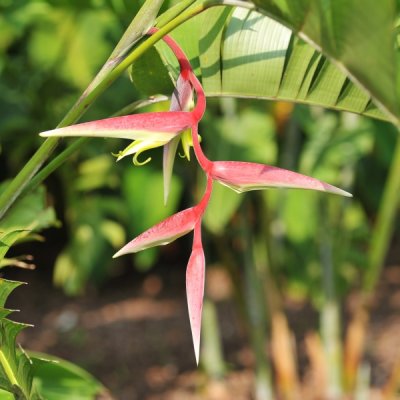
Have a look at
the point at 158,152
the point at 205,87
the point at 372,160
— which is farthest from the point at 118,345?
the point at 205,87

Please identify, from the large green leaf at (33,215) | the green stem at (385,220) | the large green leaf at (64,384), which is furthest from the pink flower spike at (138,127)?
the green stem at (385,220)

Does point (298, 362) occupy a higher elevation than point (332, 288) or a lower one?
lower

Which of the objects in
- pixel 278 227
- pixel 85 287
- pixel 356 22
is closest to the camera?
pixel 356 22

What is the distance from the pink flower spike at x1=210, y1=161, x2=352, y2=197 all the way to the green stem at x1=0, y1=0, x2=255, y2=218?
0.28 feet

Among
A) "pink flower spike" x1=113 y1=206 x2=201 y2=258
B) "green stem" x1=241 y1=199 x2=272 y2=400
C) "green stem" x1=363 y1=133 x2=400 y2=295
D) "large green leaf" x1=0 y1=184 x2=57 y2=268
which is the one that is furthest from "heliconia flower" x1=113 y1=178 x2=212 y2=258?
"green stem" x1=241 y1=199 x2=272 y2=400

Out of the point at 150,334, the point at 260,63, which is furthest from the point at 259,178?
the point at 150,334

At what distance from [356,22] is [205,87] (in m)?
0.20

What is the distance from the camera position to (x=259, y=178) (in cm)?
50

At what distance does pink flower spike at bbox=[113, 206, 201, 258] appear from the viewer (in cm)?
51

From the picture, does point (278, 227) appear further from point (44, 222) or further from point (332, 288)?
point (44, 222)

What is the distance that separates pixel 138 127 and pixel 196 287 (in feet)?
0.34

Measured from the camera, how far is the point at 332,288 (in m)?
1.76

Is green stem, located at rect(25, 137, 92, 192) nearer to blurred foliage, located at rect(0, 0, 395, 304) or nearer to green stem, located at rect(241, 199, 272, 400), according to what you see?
blurred foliage, located at rect(0, 0, 395, 304)

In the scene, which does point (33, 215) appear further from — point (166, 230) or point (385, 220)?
point (385, 220)
